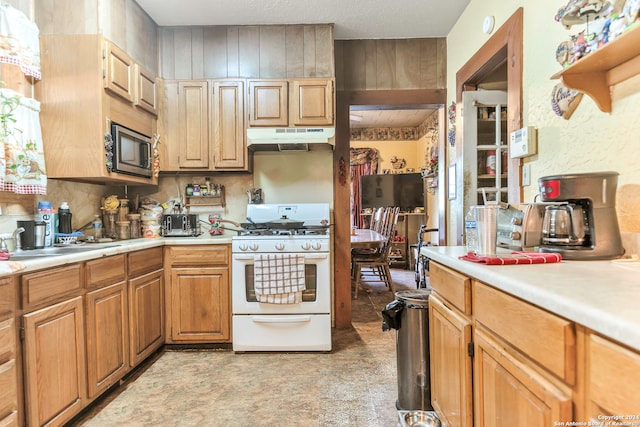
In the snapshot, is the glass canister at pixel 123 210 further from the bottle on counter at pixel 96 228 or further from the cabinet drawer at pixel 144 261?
the cabinet drawer at pixel 144 261

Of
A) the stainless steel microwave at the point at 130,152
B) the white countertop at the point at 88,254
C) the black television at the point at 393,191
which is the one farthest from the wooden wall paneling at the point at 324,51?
the black television at the point at 393,191

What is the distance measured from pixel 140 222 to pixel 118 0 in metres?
1.62

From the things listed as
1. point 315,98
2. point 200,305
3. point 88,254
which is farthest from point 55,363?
point 315,98

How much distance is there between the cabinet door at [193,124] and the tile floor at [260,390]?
60.4 inches

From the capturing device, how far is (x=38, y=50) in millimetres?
2100

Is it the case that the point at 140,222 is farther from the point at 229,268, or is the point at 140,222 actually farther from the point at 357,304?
the point at 357,304

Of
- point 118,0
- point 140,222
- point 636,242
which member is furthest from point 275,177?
point 636,242

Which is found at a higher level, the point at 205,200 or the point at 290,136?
the point at 290,136

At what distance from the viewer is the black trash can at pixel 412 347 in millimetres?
1769

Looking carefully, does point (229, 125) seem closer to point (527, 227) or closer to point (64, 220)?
point (64, 220)

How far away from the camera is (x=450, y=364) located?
4.57ft

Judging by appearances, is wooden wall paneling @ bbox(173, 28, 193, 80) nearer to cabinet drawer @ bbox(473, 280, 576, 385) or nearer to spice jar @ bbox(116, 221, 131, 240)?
spice jar @ bbox(116, 221, 131, 240)

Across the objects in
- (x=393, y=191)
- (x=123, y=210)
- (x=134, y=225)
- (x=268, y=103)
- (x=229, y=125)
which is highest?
(x=268, y=103)

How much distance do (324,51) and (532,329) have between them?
2.70m
